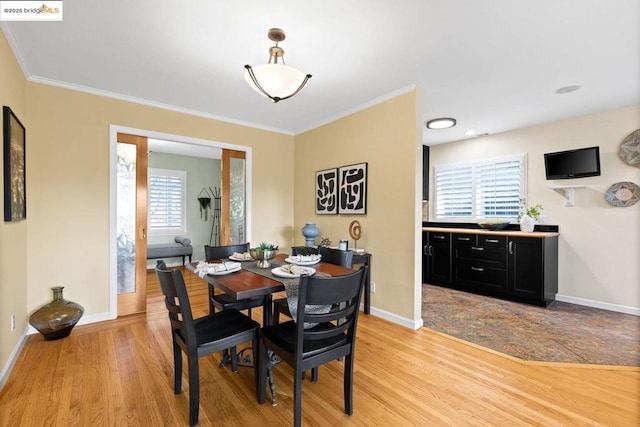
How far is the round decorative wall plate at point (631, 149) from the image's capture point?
357 cm

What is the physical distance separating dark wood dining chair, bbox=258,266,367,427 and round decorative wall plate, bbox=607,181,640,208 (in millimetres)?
3949

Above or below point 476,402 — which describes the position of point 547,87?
A: above

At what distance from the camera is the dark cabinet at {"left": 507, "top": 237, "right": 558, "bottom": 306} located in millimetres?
3838

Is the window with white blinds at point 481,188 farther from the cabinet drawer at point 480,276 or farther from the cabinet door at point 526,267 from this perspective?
Answer: the cabinet drawer at point 480,276

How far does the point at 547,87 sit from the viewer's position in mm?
3096

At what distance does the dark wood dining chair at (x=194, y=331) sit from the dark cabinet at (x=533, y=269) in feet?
12.2

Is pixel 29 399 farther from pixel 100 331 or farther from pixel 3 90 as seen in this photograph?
pixel 3 90

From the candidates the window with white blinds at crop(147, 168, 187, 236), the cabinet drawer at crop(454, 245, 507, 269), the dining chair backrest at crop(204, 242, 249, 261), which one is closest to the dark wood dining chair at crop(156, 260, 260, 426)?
the dining chair backrest at crop(204, 242, 249, 261)

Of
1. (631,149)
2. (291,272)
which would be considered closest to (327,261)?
(291,272)

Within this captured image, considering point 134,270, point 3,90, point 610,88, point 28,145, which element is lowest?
point 134,270

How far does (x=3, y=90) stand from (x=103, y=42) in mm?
762

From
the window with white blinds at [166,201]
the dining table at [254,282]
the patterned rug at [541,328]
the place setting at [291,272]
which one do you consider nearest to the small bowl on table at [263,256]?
the dining table at [254,282]

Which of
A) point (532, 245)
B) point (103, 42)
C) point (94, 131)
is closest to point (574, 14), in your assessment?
point (532, 245)

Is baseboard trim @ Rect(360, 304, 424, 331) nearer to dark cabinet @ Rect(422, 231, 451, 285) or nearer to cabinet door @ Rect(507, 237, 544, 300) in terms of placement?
cabinet door @ Rect(507, 237, 544, 300)
